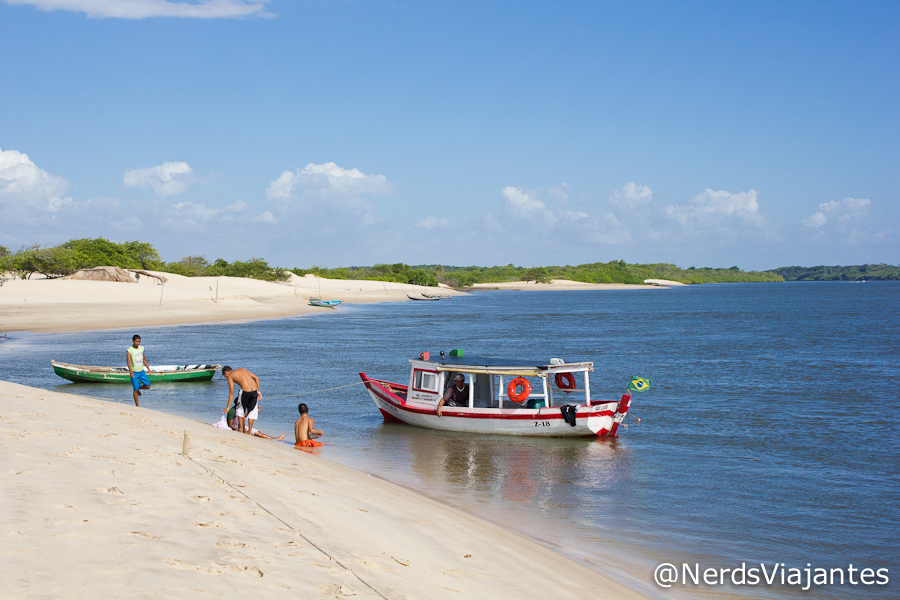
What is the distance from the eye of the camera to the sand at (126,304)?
47031mm

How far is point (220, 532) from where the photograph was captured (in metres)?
5.92

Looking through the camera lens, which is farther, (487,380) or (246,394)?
(487,380)

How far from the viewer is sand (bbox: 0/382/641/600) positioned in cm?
475

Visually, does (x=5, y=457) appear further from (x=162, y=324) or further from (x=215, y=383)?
(x=162, y=324)

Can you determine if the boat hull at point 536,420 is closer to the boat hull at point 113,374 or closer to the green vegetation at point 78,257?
the boat hull at point 113,374

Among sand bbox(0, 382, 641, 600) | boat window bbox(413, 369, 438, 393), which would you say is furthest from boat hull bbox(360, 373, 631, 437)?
sand bbox(0, 382, 641, 600)

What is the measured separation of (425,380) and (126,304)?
46.9 m

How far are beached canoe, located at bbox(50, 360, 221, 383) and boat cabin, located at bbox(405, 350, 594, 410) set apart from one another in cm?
1008

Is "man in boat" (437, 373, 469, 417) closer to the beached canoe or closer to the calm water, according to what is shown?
the calm water

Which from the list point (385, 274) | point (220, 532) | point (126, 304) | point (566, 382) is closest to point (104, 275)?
point (126, 304)

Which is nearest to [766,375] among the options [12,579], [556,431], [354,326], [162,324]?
[556,431]

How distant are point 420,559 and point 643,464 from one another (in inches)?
380

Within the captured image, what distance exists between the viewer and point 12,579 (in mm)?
4305

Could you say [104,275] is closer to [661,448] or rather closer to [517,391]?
[517,391]
